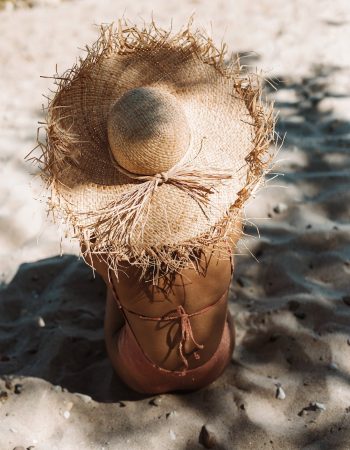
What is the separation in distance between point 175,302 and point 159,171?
450 mm

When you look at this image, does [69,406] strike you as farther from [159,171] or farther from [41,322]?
[159,171]

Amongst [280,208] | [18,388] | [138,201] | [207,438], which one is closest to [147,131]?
[138,201]

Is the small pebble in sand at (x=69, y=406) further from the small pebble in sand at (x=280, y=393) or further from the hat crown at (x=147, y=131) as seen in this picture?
the hat crown at (x=147, y=131)

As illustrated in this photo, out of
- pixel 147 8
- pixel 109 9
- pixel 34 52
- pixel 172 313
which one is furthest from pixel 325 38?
pixel 172 313

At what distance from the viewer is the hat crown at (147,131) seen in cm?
158

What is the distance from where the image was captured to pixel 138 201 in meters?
1.66

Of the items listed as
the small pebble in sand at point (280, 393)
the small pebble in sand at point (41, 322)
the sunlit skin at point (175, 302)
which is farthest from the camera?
the small pebble in sand at point (41, 322)

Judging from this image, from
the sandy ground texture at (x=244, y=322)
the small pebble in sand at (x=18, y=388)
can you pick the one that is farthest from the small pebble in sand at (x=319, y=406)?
the small pebble in sand at (x=18, y=388)

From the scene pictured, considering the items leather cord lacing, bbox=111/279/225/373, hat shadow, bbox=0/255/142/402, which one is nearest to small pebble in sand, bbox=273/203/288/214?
hat shadow, bbox=0/255/142/402

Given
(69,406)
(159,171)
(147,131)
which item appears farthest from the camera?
(69,406)

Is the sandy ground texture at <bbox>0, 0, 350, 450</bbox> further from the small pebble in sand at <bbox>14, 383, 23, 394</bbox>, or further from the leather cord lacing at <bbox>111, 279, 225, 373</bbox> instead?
the leather cord lacing at <bbox>111, 279, 225, 373</bbox>

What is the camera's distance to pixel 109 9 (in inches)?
211

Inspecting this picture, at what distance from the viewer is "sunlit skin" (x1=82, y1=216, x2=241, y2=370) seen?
1816 millimetres

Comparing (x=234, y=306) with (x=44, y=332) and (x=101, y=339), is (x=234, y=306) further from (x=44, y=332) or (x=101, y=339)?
(x=44, y=332)
